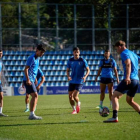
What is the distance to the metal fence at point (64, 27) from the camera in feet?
107

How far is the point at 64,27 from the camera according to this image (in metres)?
33.3

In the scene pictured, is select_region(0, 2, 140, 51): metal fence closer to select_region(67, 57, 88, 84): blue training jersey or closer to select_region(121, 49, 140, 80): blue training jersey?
select_region(67, 57, 88, 84): blue training jersey

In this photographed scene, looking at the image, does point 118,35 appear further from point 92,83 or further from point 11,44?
point 11,44

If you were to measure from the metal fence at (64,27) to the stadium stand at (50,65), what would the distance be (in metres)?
0.63

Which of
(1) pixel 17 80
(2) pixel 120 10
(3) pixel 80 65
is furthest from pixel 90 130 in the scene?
(2) pixel 120 10

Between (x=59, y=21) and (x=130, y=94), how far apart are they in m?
23.7

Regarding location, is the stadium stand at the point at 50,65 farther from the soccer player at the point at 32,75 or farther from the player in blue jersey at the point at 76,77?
the soccer player at the point at 32,75

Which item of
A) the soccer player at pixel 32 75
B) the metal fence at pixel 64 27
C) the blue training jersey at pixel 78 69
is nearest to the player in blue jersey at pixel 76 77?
the blue training jersey at pixel 78 69

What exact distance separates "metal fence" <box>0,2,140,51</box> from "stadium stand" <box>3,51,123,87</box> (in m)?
0.63

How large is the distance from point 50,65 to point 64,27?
3395 millimetres

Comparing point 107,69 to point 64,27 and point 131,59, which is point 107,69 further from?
point 64,27

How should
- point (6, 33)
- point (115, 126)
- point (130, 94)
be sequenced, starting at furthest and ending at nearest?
point (6, 33) < point (130, 94) < point (115, 126)

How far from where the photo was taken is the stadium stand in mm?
32969

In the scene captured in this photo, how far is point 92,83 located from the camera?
33.3 metres
